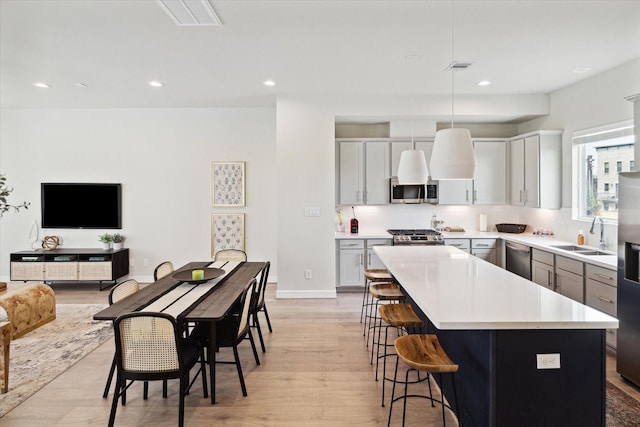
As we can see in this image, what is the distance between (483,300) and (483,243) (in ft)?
12.1

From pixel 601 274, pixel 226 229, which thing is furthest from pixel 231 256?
pixel 601 274

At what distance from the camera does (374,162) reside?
19.0 ft

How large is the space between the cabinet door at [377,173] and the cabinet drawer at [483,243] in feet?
4.60

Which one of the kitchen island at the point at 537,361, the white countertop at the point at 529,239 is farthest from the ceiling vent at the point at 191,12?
the white countertop at the point at 529,239

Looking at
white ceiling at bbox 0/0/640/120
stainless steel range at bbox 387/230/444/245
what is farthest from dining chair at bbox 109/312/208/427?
stainless steel range at bbox 387/230/444/245

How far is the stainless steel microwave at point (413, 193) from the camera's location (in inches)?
228

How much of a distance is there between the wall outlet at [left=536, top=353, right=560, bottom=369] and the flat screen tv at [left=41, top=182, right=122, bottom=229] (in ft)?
20.3

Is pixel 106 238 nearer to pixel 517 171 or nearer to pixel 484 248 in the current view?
pixel 484 248

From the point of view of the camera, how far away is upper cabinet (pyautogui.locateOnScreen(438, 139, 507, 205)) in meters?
5.79

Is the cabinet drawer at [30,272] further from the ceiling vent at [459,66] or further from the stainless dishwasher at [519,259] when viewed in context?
the stainless dishwasher at [519,259]

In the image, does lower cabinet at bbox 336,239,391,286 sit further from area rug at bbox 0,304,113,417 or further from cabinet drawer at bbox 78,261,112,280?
cabinet drawer at bbox 78,261,112,280

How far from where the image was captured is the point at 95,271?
5.75 meters

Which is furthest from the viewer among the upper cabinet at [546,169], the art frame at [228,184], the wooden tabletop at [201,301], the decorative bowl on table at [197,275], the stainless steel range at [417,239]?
the art frame at [228,184]

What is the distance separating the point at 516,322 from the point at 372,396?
4.60 feet
